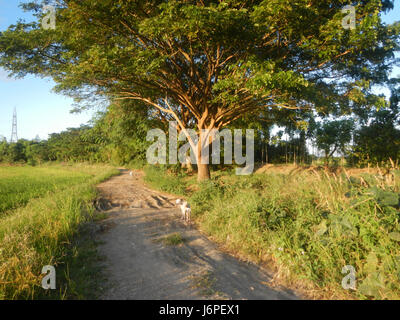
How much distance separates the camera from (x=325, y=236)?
3555mm

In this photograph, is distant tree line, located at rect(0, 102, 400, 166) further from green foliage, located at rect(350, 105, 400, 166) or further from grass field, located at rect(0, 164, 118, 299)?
grass field, located at rect(0, 164, 118, 299)

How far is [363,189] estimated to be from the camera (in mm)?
3906

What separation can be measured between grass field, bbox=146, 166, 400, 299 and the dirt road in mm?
383

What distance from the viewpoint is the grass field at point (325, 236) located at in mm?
2843

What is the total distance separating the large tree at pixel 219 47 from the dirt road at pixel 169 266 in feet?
15.3

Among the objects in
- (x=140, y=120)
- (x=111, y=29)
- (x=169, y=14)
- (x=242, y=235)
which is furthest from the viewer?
(x=140, y=120)

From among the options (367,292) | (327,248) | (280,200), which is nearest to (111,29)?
(280,200)

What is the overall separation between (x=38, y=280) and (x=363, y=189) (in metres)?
5.15

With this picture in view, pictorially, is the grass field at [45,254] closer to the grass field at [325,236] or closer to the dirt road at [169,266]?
the dirt road at [169,266]

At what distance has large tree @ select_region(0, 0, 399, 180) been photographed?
6.14 m
